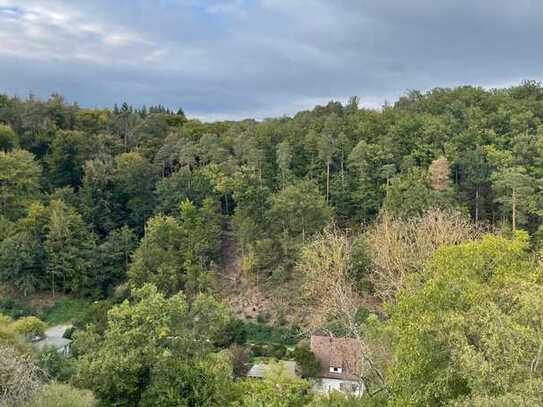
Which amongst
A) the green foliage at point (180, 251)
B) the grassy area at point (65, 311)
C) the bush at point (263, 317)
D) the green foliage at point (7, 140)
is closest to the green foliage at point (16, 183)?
the green foliage at point (7, 140)

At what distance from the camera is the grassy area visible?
26094 mm

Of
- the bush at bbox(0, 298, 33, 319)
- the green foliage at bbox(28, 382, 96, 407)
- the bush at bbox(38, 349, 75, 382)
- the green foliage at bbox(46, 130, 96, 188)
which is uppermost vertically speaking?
the green foliage at bbox(46, 130, 96, 188)

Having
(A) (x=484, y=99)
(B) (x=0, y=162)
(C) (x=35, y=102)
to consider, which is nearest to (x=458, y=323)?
(A) (x=484, y=99)

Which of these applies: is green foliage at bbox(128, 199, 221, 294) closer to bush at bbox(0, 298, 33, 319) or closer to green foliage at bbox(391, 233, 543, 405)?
bush at bbox(0, 298, 33, 319)

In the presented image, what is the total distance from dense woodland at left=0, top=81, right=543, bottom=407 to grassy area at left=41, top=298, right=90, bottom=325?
28.5 inches

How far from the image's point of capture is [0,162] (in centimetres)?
2950

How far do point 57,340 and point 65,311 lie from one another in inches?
193

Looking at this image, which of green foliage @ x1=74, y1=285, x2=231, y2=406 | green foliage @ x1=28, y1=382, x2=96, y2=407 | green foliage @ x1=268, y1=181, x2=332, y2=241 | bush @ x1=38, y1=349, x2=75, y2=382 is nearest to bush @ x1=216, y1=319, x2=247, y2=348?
green foliage @ x1=268, y1=181, x2=332, y2=241

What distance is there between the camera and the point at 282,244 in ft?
83.1

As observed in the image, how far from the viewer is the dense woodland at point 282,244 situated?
7.70 metres

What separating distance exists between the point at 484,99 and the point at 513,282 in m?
26.0

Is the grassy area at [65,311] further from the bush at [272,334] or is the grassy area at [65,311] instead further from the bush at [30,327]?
the bush at [272,334]

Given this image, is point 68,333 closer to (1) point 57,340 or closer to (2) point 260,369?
(1) point 57,340

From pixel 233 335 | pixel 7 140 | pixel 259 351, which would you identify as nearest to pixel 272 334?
pixel 259 351
